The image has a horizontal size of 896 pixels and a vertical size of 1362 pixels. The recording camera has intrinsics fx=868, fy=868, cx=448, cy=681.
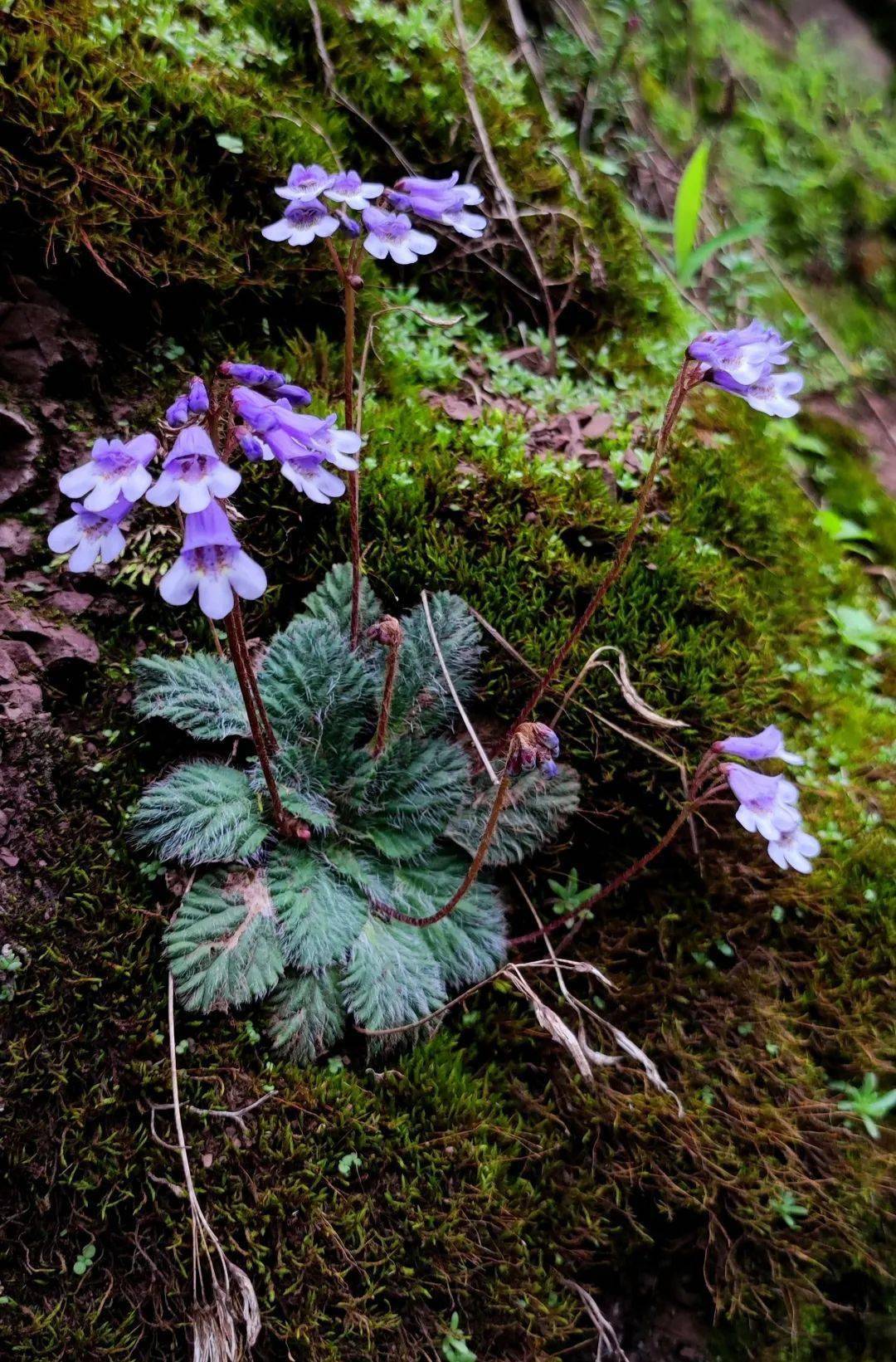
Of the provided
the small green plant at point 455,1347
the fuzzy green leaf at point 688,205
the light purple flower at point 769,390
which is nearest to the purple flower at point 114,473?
the light purple flower at point 769,390

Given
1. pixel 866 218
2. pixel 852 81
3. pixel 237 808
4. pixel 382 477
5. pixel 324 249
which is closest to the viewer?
pixel 237 808

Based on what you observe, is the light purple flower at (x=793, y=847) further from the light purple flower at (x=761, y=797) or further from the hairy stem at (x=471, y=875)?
the hairy stem at (x=471, y=875)

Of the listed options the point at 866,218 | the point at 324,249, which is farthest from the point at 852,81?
the point at 324,249

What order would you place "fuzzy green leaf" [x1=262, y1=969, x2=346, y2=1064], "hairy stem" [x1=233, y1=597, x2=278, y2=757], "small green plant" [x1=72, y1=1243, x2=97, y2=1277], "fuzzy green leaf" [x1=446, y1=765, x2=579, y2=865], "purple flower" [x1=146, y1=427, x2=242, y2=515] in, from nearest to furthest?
"purple flower" [x1=146, y1=427, x2=242, y2=515], "hairy stem" [x1=233, y1=597, x2=278, y2=757], "small green plant" [x1=72, y1=1243, x2=97, y2=1277], "fuzzy green leaf" [x1=262, y1=969, x2=346, y2=1064], "fuzzy green leaf" [x1=446, y1=765, x2=579, y2=865]

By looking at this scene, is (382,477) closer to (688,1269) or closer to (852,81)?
(688,1269)

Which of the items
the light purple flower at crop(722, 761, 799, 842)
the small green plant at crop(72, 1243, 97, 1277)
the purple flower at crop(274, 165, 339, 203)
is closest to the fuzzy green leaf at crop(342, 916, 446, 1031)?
the small green plant at crop(72, 1243, 97, 1277)

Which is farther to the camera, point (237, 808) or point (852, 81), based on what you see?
point (852, 81)

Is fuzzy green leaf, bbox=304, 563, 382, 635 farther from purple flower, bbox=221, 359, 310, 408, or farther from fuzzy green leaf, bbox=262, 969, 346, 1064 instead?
fuzzy green leaf, bbox=262, 969, 346, 1064
